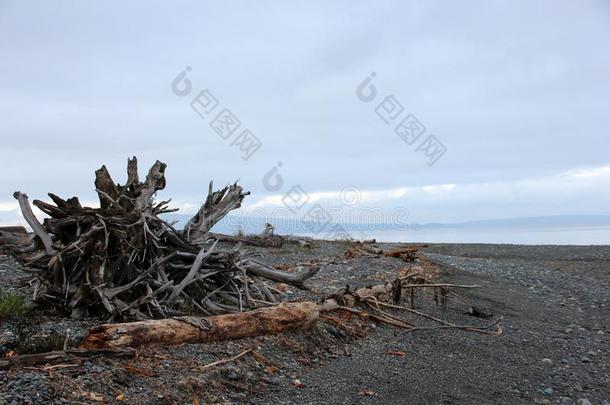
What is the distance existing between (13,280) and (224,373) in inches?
186

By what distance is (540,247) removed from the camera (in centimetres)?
2577

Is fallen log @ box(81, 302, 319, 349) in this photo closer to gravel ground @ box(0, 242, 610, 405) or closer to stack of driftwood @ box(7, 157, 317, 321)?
gravel ground @ box(0, 242, 610, 405)

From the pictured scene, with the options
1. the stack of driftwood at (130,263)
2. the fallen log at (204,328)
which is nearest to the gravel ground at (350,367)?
the fallen log at (204,328)

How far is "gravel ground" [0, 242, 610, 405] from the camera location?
381 cm

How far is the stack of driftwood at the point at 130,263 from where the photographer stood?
550 cm

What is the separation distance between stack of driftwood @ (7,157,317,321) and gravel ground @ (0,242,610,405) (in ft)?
1.32

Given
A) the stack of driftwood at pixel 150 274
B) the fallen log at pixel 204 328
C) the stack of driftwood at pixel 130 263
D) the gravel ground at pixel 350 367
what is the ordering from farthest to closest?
the stack of driftwood at pixel 130 263 < the stack of driftwood at pixel 150 274 < the fallen log at pixel 204 328 < the gravel ground at pixel 350 367

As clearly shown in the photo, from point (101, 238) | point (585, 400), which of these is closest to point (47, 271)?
point (101, 238)

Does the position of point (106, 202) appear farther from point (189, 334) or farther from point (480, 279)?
point (480, 279)

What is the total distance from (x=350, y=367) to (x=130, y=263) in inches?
92.2

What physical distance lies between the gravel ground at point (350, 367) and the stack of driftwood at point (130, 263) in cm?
40

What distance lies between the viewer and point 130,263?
5.68 m

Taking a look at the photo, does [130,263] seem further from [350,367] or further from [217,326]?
[350,367]

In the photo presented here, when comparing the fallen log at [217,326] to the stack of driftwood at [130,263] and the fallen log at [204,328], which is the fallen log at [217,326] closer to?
the fallen log at [204,328]
